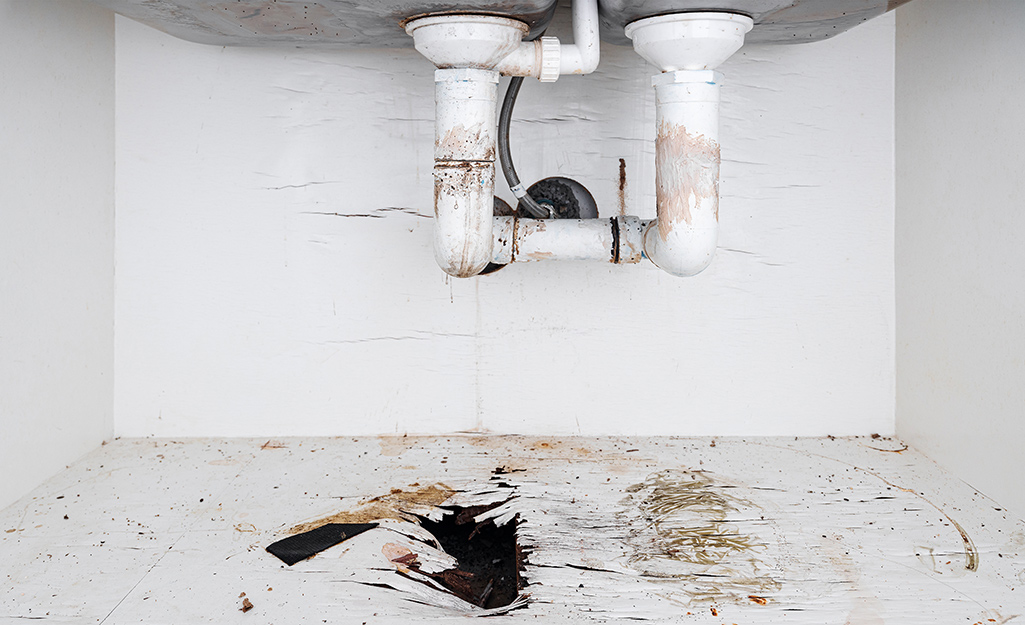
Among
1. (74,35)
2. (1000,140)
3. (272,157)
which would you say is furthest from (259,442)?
(1000,140)

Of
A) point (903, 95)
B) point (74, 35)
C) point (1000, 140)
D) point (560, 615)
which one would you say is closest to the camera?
point (560, 615)

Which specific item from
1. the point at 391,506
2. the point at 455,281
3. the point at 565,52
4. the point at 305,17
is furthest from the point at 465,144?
the point at 391,506

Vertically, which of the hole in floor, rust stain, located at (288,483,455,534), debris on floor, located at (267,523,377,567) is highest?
rust stain, located at (288,483,455,534)

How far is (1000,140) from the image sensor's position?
1.34m

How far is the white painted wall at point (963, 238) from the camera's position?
132 centimetres

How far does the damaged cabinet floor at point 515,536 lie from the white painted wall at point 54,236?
93mm

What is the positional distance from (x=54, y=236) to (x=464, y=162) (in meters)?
0.81

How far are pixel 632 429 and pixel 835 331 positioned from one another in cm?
49

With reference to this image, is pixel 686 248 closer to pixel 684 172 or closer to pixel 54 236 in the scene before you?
pixel 684 172

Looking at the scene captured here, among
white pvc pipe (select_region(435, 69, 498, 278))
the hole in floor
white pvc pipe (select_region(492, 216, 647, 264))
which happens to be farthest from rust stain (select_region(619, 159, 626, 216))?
the hole in floor

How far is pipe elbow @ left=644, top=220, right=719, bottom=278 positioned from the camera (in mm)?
1318

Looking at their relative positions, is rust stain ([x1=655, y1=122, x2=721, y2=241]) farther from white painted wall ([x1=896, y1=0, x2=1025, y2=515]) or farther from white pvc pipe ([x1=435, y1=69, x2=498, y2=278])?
white painted wall ([x1=896, y1=0, x2=1025, y2=515])

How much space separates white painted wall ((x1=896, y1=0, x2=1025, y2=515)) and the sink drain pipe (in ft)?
1.52

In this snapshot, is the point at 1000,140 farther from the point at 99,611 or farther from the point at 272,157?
the point at 99,611
